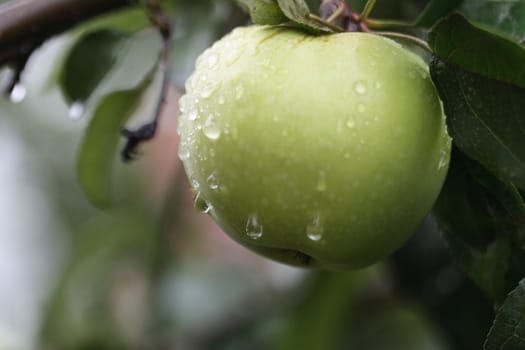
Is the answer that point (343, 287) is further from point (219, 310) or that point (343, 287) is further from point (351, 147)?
point (351, 147)

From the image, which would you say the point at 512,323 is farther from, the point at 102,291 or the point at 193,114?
the point at 102,291

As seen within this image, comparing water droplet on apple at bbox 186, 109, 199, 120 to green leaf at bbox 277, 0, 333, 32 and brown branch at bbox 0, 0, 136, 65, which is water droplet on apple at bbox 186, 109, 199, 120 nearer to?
green leaf at bbox 277, 0, 333, 32

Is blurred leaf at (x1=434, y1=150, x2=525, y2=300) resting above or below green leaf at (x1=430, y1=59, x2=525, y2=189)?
below

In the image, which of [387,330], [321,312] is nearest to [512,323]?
[321,312]

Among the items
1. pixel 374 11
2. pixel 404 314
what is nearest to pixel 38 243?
pixel 404 314

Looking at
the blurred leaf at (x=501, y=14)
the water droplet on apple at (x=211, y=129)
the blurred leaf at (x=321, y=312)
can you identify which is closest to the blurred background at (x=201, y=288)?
the blurred leaf at (x=321, y=312)

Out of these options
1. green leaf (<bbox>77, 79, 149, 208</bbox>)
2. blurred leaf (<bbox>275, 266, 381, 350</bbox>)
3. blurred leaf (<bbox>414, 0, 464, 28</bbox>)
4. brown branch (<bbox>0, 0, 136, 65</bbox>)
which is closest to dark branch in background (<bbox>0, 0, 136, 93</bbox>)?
brown branch (<bbox>0, 0, 136, 65</bbox>)

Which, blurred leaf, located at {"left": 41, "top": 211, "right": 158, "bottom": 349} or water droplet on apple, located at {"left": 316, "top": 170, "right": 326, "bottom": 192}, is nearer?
water droplet on apple, located at {"left": 316, "top": 170, "right": 326, "bottom": 192}

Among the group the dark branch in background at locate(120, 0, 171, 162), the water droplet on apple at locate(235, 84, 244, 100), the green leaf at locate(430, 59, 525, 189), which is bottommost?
the dark branch in background at locate(120, 0, 171, 162)
